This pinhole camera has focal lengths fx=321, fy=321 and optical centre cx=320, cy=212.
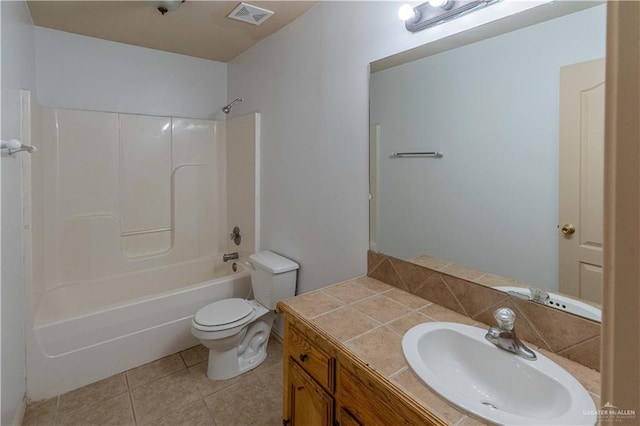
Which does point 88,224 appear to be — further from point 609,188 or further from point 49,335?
point 609,188

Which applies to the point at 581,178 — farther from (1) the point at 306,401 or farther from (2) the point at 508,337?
(1) the point at 306,401

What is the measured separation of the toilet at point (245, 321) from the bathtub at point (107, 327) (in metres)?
0.34

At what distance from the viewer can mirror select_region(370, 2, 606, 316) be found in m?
1.03

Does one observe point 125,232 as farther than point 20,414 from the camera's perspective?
Yes

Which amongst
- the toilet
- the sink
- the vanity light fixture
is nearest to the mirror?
the vanity light fixture

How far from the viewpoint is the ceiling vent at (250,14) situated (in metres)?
2.08

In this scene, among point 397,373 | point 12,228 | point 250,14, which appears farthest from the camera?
point 250,14

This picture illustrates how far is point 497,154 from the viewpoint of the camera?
124 cm

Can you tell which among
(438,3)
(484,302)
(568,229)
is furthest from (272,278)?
(438,3)

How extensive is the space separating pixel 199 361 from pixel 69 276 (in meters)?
1.32

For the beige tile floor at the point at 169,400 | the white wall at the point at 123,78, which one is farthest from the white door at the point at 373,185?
the white wall at the point at 123,78

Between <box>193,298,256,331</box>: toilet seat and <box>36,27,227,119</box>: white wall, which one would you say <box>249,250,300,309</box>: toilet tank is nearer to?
<box>193,298,256,331</box>: toilet seat

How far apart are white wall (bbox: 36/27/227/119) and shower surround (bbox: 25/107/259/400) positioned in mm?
106

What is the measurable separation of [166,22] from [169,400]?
255 cm
